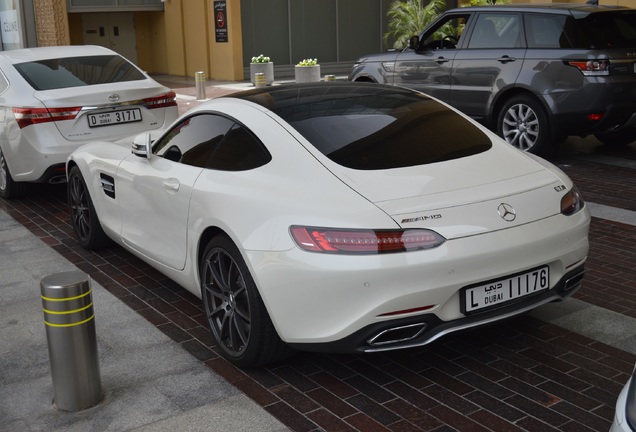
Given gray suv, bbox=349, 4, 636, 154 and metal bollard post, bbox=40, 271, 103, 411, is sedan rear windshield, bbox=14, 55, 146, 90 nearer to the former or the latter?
gray suv, bbox=349, 4, 636, 154

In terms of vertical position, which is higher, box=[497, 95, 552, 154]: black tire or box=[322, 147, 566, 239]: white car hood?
box=[322, 147, 566, 239]: white car hood

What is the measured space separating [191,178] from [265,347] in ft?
4.04

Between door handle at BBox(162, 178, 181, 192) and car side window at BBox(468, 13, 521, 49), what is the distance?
21.7 feet

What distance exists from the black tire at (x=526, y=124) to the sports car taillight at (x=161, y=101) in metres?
4.32

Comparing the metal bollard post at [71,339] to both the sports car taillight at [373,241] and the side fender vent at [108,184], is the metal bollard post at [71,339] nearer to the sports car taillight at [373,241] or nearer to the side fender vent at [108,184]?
the sports car taillight at [373,241]

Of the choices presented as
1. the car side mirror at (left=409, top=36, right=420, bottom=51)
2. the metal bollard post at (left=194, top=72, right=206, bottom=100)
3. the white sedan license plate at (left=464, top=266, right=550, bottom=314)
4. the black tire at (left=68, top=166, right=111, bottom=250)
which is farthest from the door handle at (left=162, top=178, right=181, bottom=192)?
the metal bollard post at (left=194, top=72, right=206, bottom=100)

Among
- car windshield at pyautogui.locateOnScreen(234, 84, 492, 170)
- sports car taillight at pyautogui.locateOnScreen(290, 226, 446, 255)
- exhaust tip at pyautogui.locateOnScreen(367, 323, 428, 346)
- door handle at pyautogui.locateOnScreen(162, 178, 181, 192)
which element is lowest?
exhaust tip at pyautogui.locateOnScreen(367, 323, 428, 346)

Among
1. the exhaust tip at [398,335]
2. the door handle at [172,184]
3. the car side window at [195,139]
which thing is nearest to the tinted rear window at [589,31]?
the car side window at [195,139]

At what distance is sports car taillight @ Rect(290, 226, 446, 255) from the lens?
391 centimetres

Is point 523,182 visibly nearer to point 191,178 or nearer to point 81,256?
point 191,178

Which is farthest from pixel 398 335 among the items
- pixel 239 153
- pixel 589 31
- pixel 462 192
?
pixel 589 31

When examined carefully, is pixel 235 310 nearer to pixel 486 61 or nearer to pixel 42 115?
pixel 42 115

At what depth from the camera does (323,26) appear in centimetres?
2792

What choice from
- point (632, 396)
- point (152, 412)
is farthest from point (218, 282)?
point (632, 396)
